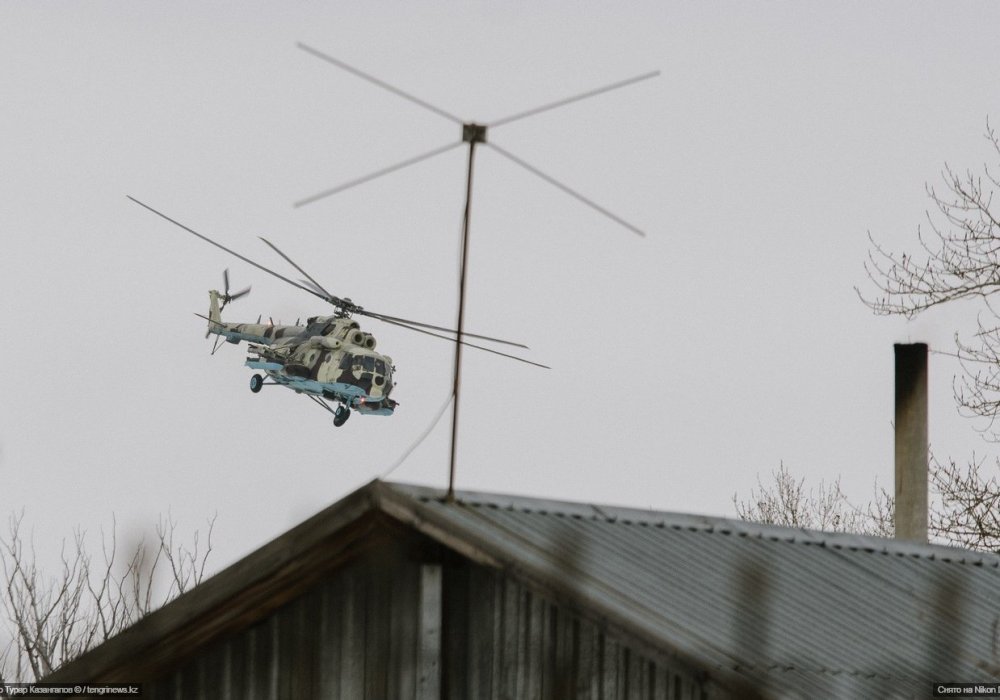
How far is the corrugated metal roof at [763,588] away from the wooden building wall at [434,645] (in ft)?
1.10

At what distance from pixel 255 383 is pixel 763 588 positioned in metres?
44.4

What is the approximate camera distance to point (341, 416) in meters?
51.3

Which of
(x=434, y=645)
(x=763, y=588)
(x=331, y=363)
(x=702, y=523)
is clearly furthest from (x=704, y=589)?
(x=331, y=363)

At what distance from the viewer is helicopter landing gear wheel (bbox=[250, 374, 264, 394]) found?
53781 millimetres

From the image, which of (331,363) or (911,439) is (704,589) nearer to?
(911,439)

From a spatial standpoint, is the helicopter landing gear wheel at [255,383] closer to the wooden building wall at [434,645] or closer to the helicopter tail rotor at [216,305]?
the helicopter tail rotor at [216,305]

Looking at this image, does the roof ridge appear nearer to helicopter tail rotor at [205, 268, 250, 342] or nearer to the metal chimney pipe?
the metal chimney pipe

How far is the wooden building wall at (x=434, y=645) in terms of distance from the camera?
349 inches

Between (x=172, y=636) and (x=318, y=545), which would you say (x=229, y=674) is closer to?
(x=172, y=636)

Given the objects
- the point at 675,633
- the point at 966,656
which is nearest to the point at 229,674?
the point at 675,633

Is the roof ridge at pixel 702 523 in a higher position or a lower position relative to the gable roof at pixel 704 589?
higher

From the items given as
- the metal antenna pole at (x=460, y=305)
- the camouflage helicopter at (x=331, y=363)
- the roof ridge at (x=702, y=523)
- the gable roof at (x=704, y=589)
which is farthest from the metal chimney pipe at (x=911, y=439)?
the camouflage helicopter at (x=331, y=363)

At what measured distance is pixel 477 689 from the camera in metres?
9.05

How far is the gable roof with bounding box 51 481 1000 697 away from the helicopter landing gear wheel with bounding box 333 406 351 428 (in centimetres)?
3944
